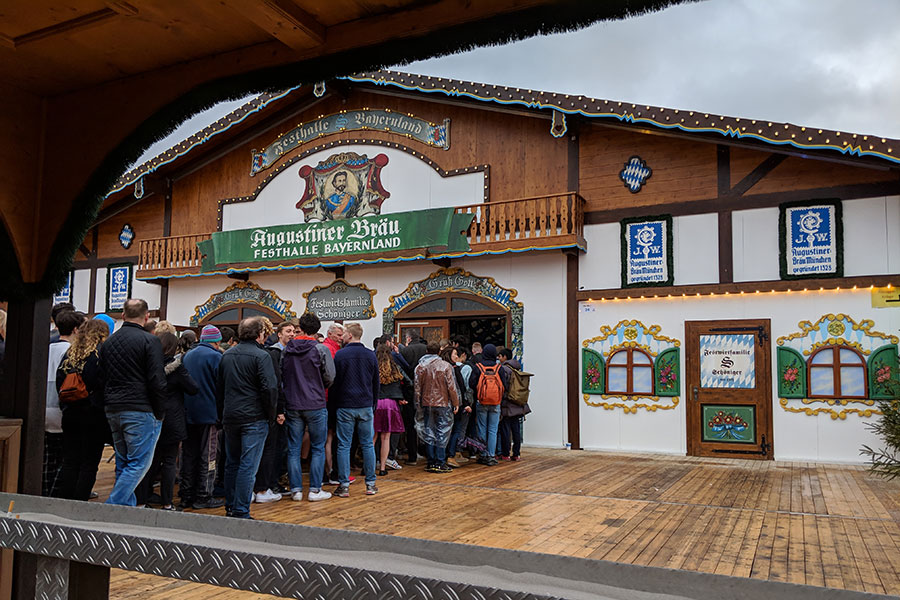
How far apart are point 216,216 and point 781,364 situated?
10762 mm

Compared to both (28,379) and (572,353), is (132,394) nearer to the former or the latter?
(28,379)

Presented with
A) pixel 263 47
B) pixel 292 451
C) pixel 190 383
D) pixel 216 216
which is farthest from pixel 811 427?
pixel 216 216

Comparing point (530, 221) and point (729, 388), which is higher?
point (530, 221)

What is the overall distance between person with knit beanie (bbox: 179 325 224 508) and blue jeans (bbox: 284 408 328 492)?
2.08 feet

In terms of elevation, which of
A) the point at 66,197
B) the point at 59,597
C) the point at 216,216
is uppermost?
the point at 216,216

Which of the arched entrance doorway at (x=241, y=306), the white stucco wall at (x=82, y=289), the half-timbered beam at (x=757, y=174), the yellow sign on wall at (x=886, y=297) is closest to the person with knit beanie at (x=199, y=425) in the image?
the arched entrance doorway at (x=241, y=306)

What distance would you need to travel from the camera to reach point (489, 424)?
28.0 ft

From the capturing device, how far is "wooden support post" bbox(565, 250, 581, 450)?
423 inches

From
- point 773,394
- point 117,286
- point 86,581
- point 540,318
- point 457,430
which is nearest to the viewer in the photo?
point 86,581

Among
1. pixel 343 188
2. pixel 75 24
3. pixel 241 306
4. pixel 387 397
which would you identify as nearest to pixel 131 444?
pixel 75 24

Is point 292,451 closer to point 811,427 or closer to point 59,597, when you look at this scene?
point 59,597

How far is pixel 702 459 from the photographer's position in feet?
31.8

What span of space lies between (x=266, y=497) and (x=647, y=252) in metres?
6.92

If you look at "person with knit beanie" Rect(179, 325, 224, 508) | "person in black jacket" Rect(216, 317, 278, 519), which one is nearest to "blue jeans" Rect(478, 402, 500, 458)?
"person with knit beanie" Rect(179, 325, 224, 508)
